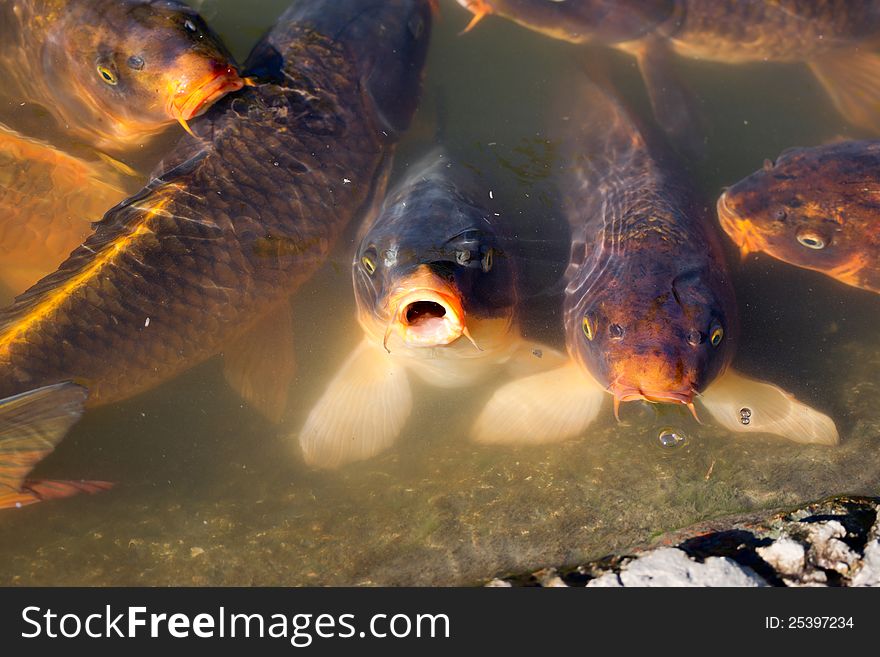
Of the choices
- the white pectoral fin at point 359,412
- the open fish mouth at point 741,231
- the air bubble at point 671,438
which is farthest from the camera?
the open fish mouth at point 741,231

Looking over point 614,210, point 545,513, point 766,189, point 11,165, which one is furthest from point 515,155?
point 11,165

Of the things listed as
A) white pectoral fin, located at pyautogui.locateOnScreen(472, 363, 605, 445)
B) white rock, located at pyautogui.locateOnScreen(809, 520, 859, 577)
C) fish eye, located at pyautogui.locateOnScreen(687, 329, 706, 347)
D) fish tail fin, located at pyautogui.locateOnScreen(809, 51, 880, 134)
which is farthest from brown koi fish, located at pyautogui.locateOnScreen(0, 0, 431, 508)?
fish tail fin, located at pyautogui.locateOnScreen(809, 51, 880, 134)

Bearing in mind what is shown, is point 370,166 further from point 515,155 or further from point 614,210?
point 614,210

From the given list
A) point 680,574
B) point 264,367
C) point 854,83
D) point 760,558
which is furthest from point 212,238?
point 854,83

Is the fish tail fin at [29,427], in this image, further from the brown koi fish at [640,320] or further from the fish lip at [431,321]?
the brown koi fish at [640,320]

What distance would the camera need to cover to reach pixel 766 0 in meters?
5.85

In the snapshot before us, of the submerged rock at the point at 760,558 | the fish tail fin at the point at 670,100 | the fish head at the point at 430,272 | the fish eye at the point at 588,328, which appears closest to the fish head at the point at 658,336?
the fish eye at the point at 588,328

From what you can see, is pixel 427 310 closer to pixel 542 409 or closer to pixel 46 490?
pixel 542 409

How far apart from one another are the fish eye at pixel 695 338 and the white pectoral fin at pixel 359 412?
1.59 meters

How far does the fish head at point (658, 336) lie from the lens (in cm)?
321

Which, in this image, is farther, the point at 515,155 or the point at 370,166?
the point at 515,155

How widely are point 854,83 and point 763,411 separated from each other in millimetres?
3674

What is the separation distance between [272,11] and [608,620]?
15.3 feet

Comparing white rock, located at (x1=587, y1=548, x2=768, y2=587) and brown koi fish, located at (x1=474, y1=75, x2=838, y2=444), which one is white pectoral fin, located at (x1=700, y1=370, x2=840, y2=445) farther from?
white rock, located at (x1=587, y1=548, x2=768, y2=587)
